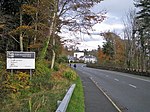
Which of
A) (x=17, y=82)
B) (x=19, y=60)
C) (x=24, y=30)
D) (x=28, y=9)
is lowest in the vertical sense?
(x=17, y=82)

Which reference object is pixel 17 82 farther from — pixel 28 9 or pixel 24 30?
pixel 28 9

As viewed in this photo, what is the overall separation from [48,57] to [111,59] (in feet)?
215

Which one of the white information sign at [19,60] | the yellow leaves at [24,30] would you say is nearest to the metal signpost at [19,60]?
the white information sign at [19,60]

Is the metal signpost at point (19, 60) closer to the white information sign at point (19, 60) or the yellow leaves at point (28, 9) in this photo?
the white information sign at point (19, 60)

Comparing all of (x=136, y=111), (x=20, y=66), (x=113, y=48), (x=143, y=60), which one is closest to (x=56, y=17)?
(x=20, y=66)

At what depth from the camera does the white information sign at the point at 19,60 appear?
20766 mm

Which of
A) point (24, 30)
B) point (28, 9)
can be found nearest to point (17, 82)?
point (24, 30)

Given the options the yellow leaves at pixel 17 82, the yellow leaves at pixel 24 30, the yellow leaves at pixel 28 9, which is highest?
the yellow leaves at pixel 28 9

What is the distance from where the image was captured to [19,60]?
21.2 metres

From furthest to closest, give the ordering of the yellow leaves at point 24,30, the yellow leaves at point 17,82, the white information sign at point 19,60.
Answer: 1. the yellow leaves at point 24,30
2. the white information sign at point 19,60
3. the yellow leaves at point 17,82

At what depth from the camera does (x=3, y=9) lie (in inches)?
969

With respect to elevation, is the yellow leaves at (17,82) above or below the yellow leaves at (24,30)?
below

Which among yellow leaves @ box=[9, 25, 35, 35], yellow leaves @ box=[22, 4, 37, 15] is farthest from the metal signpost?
yellow leaves @ box=[22, 4, 37, 15]

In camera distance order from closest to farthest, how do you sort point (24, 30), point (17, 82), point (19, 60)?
1. point (17, 82)
2. point (19, 60)
3. point (24, 30)
